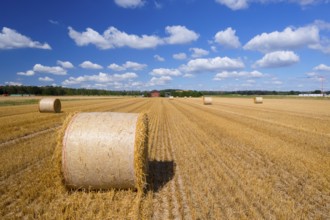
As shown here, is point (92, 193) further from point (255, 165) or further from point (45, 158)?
point (255, 165)

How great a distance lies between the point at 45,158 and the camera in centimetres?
940

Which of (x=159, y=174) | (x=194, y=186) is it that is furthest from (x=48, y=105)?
(x=194, y=186)

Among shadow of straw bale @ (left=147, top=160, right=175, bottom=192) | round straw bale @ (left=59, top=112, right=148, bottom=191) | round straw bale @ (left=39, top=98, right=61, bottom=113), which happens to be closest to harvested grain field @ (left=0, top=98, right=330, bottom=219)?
shadow of straw bale @ (left=147, top=160, right=175, bottom=192)

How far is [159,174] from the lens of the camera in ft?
25.9

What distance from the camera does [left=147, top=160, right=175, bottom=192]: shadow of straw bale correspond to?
7031mm

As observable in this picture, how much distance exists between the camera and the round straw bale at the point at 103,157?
6184 millimetres

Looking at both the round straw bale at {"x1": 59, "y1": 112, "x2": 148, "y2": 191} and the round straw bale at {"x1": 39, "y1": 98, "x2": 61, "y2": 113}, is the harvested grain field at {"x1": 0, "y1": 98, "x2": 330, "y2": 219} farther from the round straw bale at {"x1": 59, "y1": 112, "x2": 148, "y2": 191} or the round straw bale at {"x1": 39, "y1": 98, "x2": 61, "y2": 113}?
the round straw bale at {"x1": 39, "y1": 98, "x2": 61, "y2": 113}

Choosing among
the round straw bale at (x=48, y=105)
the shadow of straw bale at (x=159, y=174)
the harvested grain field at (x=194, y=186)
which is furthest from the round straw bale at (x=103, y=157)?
the round straw bale at (x=48, y=105)

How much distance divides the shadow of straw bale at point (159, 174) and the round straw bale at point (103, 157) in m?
0.63

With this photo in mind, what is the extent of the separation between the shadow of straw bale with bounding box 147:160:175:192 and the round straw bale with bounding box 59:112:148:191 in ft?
2.07

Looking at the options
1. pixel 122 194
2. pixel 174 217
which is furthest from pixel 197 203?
pixel 122 194

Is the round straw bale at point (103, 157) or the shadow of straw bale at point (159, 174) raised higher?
the round straw bale at point (103, 157)

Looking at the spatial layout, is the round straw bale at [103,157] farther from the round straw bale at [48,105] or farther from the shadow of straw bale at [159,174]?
the round straw bale at [48,105]

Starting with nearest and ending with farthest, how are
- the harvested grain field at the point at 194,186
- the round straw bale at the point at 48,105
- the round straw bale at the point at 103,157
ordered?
the harvested grain field at the point at 194,186, the round straw bale at the point at 103,157, the round straw bale at the point at 48,105
